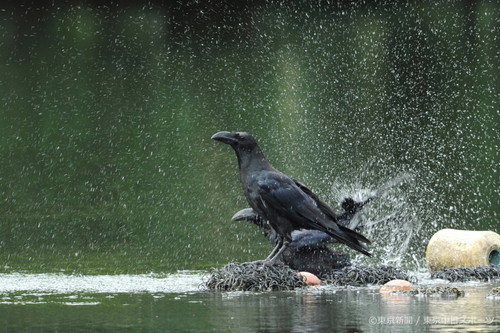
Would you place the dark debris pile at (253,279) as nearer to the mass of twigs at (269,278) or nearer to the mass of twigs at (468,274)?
the mass of twigs at (269,278)

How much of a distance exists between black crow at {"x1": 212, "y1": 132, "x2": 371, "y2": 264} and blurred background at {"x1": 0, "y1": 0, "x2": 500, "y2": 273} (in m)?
1.46

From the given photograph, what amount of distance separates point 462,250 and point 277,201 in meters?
3.33

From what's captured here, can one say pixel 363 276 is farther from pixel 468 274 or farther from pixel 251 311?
pixel 251 311

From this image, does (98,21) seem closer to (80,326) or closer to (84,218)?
(84,218)

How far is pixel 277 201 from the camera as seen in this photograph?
1541 centimetres

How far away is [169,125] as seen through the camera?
127 ft

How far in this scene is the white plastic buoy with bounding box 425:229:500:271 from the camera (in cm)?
1745

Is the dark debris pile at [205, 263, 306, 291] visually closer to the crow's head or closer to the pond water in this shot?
the pond water

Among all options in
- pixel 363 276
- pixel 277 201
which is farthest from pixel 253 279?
pixel 363 276

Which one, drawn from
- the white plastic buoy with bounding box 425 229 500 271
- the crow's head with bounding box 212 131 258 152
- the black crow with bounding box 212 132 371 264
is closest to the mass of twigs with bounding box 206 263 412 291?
the black crow with bounding box 212 132 371 264

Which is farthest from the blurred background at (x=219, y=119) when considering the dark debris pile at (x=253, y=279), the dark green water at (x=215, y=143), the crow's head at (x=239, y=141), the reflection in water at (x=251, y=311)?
the reflection in water at (x=251, y=311)

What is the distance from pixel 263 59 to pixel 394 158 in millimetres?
25416

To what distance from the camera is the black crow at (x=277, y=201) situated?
15.4 m

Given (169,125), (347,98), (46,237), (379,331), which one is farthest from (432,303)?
(347,98)
